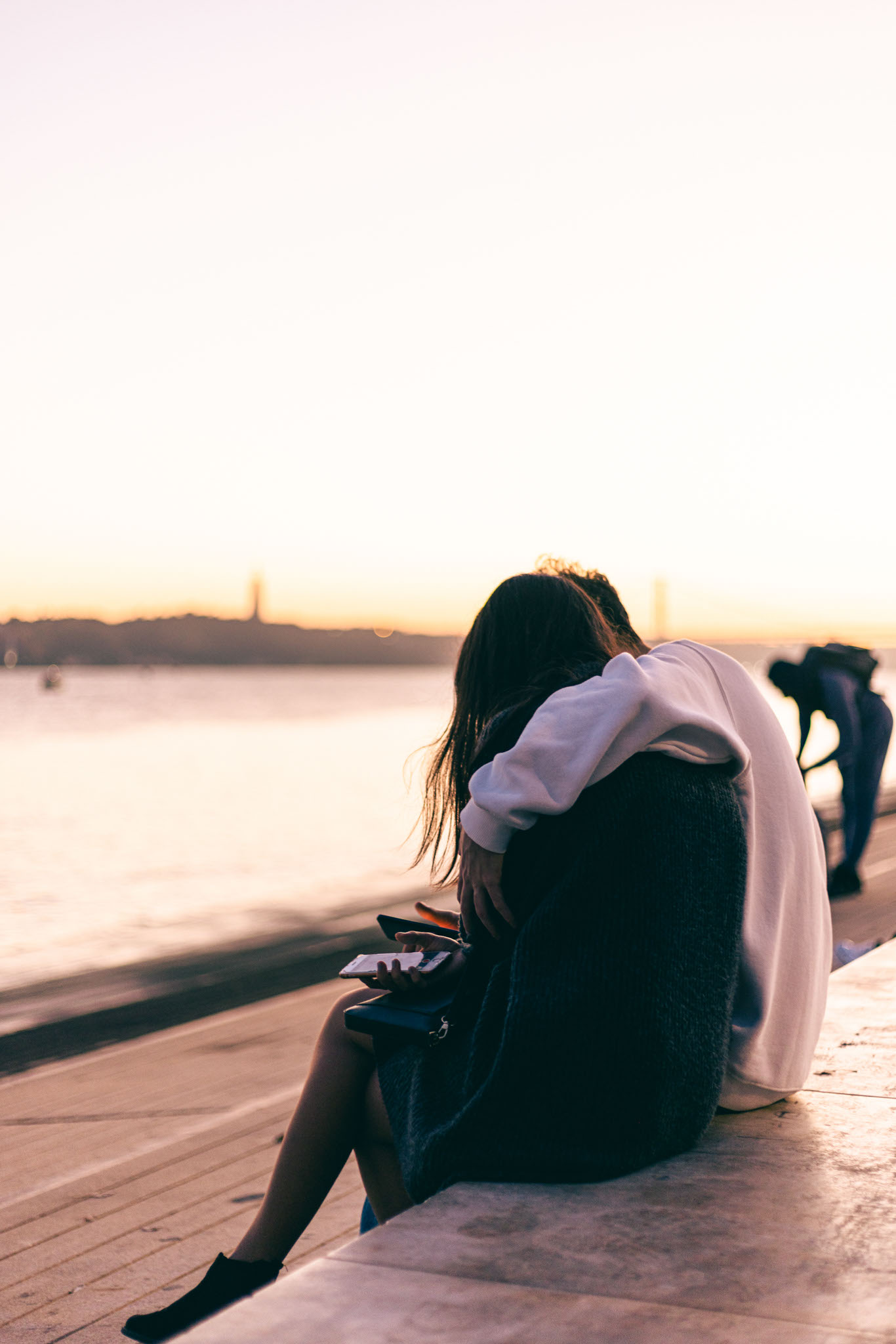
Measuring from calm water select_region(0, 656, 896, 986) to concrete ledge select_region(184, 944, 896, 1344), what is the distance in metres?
1.13

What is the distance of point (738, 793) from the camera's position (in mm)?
2076

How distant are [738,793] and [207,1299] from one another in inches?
46.4

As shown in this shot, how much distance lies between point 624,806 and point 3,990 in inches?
269

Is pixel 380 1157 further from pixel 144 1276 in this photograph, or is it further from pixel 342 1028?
pixel 144 1276

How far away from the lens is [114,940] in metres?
9.95

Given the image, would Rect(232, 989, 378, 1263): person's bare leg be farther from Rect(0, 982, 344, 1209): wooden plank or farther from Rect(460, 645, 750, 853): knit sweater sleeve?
Rect(0, 982, 344, 1209): wooden plank

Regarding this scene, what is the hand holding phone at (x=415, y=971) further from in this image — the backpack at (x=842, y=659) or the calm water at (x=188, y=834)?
the backpack at (x=842, y=659)

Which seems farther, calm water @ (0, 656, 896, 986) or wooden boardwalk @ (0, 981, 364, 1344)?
calm water @ (0, 656, 896, 986)

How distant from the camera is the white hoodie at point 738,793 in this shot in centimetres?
182

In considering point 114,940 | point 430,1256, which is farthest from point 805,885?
point 114,940

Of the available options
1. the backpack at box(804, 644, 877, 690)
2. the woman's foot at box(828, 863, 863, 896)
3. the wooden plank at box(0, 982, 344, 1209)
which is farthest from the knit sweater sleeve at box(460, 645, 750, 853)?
the woman's foot at box(828, 863, 863, 896)

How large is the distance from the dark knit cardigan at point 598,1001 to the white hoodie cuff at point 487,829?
0.04 metres

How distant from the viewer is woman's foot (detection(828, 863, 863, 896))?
840cm

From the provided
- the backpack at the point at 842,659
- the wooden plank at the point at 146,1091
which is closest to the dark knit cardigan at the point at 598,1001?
the wooden plank at the point at 146,1091
